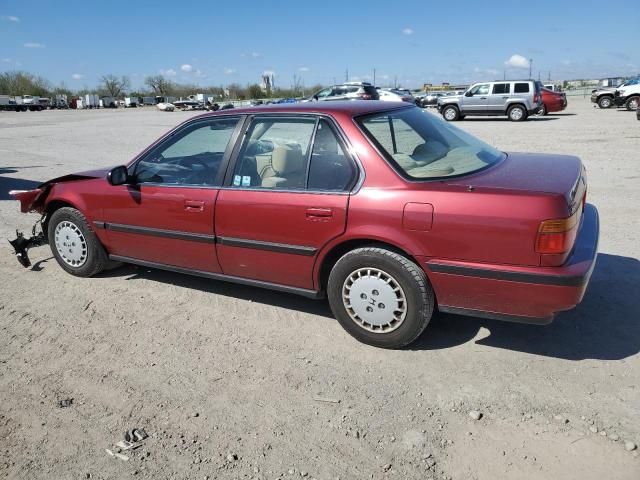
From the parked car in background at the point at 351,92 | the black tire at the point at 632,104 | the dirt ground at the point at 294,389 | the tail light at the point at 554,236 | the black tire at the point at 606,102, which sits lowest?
the dirt ground at the point at 294,389

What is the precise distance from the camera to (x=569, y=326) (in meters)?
3.62

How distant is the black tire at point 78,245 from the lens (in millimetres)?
4684

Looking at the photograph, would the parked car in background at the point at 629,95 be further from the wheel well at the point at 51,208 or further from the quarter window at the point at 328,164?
the wheel well at the point at 51,208

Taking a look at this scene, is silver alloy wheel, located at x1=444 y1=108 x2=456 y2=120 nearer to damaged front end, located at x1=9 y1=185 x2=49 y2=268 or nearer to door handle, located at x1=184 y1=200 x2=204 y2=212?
damaged front end, located at x1=9 y1=185 x2=49 y2=268

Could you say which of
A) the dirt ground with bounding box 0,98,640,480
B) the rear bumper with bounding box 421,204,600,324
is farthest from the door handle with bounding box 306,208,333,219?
the dirt ground with bounding box 0,98,640,480

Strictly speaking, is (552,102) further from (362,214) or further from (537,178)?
(362,214)

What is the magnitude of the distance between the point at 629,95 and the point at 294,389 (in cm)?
2948

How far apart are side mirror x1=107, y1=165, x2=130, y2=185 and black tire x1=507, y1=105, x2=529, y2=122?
22380 millimetres

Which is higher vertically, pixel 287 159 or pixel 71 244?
pixel 287 159

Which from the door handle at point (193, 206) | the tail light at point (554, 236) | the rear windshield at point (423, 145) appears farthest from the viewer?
the door handle at point (193, 206)

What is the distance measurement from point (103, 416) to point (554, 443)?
236 centimetres

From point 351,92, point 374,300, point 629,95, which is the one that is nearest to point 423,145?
point 374,300

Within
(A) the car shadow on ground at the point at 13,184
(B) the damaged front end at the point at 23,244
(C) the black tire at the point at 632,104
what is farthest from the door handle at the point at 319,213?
(C) the black tire at the point at 632,104

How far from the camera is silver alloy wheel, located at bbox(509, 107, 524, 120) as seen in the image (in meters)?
23.2
